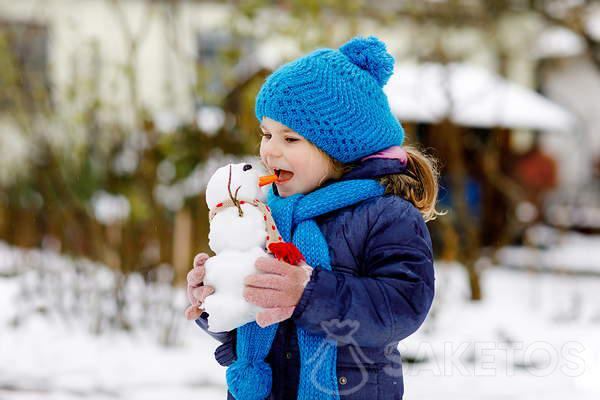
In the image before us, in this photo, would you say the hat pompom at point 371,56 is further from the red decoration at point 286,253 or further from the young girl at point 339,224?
the red decoration at point 286,253

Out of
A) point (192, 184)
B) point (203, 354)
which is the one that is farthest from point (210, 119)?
point (203, 354)

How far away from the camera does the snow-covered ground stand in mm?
4309

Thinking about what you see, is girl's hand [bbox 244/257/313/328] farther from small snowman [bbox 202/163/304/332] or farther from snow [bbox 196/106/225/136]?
snow [bbox 196/106/225/136]

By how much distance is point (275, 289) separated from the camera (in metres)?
1.46

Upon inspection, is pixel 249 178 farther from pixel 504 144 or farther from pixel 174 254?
pixel 504 144

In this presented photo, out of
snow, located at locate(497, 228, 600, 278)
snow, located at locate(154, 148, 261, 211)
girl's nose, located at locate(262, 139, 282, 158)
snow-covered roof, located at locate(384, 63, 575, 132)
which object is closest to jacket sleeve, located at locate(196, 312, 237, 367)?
girl's nose, located at locate(262, 139, 282, 158)

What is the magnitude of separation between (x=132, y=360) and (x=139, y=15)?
9.50 m

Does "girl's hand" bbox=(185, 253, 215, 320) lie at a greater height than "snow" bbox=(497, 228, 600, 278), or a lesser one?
lesser

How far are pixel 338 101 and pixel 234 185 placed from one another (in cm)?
30

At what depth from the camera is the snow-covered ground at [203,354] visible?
4309mm

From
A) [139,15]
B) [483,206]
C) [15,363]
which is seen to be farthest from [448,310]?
[139,15]

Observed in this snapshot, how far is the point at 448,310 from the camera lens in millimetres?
6383

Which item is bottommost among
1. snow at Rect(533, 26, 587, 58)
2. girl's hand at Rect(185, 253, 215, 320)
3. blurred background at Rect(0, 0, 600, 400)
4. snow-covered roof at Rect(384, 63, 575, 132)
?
girl's hand at Rect(185, 253, 215, 320)

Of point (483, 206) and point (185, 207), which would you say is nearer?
point (185, 207)
